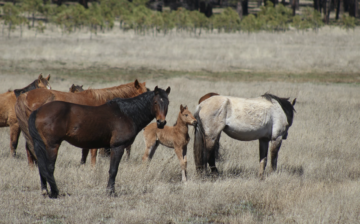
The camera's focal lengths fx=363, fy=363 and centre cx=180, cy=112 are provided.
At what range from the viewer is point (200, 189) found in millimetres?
5875

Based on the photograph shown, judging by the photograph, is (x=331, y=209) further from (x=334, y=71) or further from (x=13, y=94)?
(x=334, y=71)

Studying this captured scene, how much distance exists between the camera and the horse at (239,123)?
660cm

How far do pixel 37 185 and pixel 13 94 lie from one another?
2975mm

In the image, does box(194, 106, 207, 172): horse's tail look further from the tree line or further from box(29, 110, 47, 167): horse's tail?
the tree line

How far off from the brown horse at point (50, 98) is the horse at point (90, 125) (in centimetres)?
140

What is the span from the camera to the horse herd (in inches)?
197

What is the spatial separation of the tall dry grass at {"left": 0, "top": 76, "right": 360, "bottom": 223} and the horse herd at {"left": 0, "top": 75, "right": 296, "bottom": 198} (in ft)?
1.15

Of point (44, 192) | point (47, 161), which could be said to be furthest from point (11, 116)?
point (47, 161)

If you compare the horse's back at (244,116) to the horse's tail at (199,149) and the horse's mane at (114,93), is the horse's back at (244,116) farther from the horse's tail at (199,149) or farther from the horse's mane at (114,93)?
the horse's mane at (114,93)

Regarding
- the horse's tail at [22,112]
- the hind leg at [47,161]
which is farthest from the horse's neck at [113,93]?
the hind leg at [47,161]

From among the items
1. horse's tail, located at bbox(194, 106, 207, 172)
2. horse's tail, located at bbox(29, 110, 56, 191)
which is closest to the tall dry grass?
horse's tail, located at bbox(194, 106, 207, 172)

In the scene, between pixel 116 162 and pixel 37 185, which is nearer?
pixel 116 162

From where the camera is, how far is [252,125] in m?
6.59

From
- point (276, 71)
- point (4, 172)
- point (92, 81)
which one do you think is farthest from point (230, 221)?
point (276, 71)
